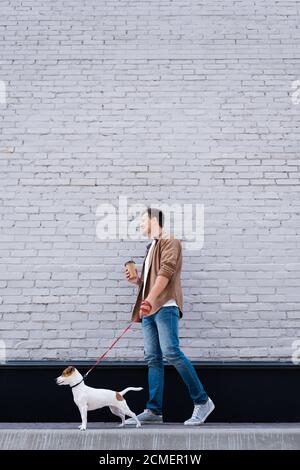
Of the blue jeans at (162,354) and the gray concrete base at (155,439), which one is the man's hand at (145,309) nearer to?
the blue jeans at (162,354)

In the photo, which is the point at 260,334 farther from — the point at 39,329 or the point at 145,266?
the point at 39,329

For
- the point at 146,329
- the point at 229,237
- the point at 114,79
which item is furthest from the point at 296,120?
the point at 146,329

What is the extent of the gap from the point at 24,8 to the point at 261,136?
8.84ft

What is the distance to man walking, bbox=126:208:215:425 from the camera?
3693mm

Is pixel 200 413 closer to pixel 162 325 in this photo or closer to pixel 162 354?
pixel 162 354

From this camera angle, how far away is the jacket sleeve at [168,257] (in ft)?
12.4

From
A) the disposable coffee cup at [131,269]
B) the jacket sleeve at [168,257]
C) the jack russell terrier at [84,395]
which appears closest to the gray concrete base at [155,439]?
the jack russell terrier at [84,395]

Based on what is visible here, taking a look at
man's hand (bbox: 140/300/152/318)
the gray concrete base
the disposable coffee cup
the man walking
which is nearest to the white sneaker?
the man walking

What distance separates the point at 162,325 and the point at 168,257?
1.51 feet

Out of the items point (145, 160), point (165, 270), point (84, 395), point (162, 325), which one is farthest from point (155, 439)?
point (145, 160)

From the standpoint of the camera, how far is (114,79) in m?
5.23

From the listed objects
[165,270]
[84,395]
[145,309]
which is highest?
[165,270]

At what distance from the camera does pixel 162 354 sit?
3898 mm
